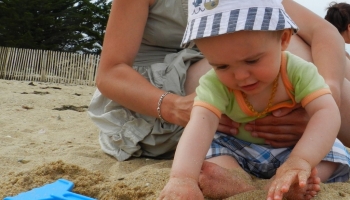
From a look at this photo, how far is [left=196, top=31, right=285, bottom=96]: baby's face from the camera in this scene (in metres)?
1.52

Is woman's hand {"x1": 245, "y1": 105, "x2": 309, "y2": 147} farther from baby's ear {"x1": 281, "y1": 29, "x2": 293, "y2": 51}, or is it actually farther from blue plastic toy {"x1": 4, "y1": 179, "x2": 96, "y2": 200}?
blue plastic toy {"x1": 4, "y1": 179, "x2": 96, "y2": 200}

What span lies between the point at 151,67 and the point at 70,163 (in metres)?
0.66

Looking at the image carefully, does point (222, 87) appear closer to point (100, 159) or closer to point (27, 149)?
point (100, 159)

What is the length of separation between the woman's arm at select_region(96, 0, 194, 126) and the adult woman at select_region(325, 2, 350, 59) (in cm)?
333

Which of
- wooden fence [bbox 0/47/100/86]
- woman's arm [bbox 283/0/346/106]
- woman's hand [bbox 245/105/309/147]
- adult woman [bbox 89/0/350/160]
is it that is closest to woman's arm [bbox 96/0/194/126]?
adult woman [bbox 89/0/350/160]

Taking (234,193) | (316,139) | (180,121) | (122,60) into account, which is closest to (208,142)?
(234,193)

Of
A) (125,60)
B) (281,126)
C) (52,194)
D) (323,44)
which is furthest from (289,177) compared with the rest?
(125,60)

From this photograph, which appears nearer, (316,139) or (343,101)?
(316,139)

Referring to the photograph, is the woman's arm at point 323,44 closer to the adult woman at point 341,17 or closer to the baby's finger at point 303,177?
the baby's finger at point 303,177

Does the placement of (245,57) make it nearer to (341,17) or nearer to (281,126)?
(281,126)

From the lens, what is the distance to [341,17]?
5.21 m

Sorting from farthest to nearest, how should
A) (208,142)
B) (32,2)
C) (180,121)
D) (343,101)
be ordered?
(32,2) < (343,101) < (180,121) < (208,142)

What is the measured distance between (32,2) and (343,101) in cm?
1798

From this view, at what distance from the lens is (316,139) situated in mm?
1553
